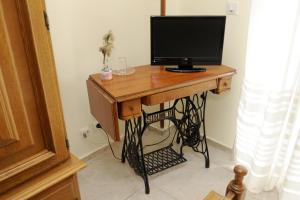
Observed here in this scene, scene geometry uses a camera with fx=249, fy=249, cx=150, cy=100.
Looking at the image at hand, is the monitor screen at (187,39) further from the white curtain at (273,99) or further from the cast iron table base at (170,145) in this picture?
the cast iron table base at (170,145)

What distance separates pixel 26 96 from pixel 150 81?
1006 mm

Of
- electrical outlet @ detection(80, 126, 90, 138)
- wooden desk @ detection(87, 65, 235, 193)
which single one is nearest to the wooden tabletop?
wooden desk @ detection(87, 65, 235, 193)

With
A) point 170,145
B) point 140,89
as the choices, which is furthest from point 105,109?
point 170,145

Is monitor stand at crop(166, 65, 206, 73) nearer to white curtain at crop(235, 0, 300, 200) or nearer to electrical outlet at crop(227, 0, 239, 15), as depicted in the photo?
white curtain at crop(235, 0, 300, 200)

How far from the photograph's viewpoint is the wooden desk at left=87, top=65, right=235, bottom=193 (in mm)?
1522

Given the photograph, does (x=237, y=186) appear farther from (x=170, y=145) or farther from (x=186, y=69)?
(x=170, y=145)

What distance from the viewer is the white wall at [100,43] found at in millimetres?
1858

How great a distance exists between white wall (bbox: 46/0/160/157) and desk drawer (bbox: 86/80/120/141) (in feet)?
1.01

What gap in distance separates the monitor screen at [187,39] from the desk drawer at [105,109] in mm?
517

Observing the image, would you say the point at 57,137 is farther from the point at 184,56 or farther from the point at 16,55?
the point at 184,56

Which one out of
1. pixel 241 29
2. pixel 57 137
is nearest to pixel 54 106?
pixel 57 137

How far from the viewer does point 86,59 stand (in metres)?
2.03

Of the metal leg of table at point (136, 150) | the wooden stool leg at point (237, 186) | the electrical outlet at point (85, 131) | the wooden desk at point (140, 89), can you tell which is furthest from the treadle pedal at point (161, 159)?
the wooden stool leg at point (237, 186)

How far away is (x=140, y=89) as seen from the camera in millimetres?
1554
